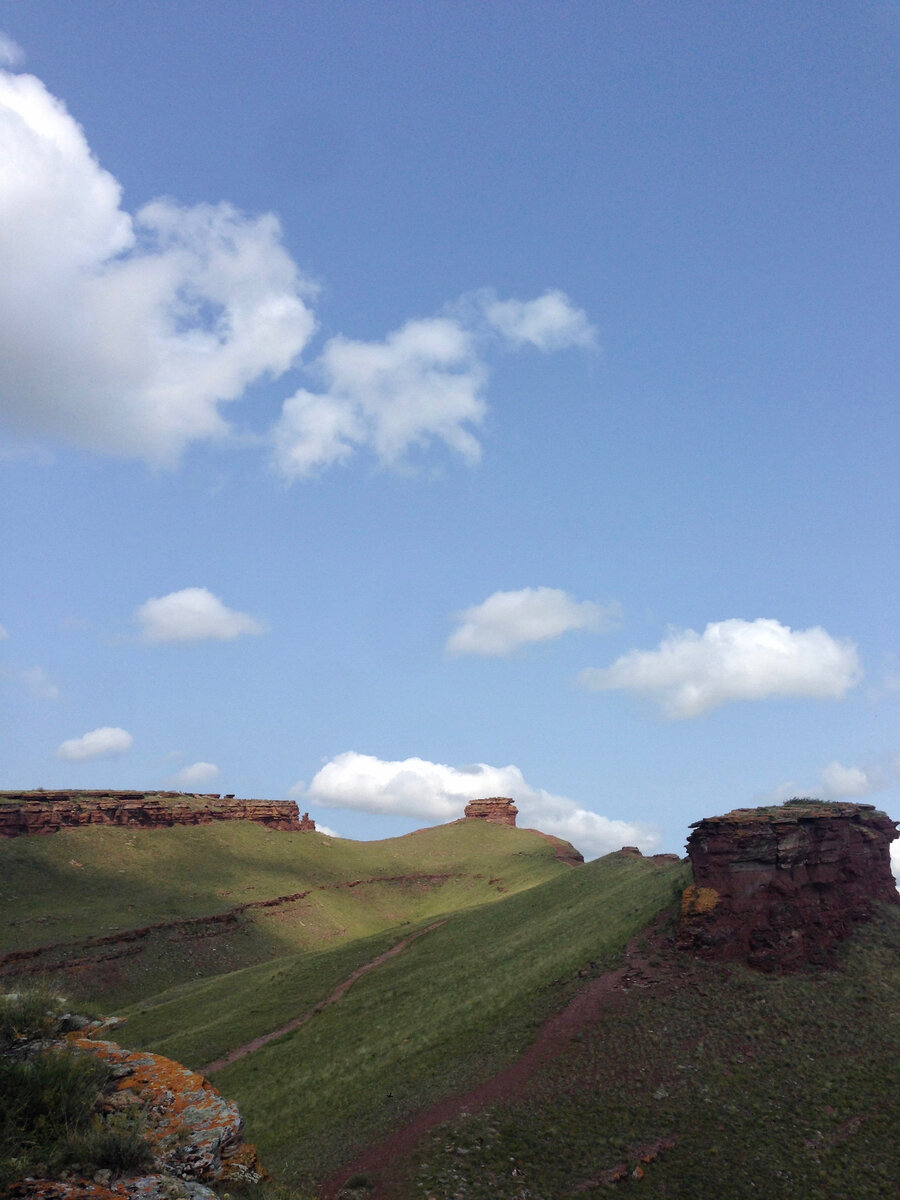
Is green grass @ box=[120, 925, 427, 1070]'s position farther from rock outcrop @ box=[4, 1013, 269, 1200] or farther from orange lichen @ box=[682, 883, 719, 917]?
rock outcrop @ box=[4, 1013, 269, 1200]

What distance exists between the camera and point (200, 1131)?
37.9ft

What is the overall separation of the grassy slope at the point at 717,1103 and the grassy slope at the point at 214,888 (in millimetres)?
44685

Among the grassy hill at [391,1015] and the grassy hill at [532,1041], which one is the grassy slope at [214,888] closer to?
the grassy hill at [532,1041]

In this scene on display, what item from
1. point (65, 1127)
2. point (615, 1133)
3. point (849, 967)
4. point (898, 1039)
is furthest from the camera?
point (849, 967)

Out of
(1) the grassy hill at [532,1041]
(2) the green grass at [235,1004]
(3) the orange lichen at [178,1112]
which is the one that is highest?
(3) the orange lichen at [178,1112]

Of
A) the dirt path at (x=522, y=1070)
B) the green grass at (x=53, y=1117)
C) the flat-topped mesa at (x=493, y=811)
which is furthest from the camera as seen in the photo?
the flat-topped mesa at (x=493, y=811)

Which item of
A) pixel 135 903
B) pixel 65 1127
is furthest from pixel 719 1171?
pixel 135 903

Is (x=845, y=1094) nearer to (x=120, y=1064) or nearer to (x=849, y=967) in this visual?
(x=849, y=967)

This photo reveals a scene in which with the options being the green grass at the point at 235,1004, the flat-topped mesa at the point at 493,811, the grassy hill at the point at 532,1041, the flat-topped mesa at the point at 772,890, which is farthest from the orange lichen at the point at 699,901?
the flat-topped mesa at the point at 493,811

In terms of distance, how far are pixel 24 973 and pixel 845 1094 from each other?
2368 inches

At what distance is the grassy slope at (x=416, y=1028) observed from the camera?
107ft

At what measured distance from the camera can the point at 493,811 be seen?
14975 cm

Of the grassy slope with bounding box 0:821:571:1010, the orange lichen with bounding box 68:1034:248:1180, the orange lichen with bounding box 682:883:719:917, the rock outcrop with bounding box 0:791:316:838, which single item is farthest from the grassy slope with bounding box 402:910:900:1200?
the rock outcrop with bounding box 0:791:316:838

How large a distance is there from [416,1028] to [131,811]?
78220 mm
